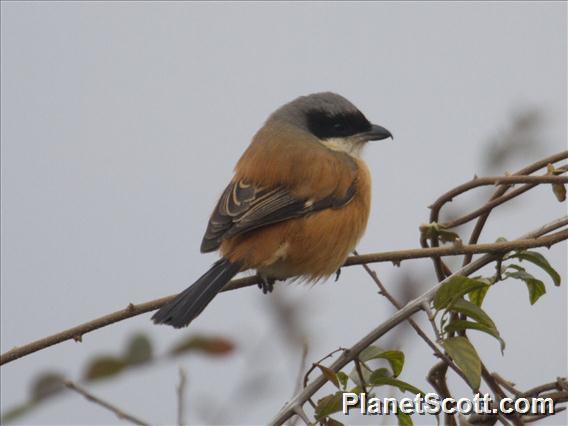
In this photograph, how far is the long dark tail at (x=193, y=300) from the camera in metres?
2.55

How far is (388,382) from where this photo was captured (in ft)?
5.49

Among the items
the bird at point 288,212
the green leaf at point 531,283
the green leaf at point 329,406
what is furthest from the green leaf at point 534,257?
the bird at point 288,212

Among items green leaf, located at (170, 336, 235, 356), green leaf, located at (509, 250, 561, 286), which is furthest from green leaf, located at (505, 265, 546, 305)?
green leaf, located at (170, 336, 235, 356)

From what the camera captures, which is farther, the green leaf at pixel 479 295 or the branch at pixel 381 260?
the green leaf at pixel 479 295

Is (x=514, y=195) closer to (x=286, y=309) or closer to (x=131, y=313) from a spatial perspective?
(x=286, y=309)

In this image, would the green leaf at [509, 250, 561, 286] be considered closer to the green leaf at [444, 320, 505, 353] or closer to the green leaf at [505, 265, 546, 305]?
the green leaf at [505, 265, 546, 305]

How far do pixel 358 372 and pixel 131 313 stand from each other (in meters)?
0.64

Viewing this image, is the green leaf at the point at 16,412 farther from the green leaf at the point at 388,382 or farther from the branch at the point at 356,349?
the green leaf at the point at 388,382

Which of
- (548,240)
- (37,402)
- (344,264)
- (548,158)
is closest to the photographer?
(37,402)

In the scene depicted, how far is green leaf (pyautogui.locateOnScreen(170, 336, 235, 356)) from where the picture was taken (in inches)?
26.7

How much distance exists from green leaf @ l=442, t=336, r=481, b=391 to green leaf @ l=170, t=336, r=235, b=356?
98 cm

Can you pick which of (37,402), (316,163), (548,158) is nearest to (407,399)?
(548,158)

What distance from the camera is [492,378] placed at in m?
1.96

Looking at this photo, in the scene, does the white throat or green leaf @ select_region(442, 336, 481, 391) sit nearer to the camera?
green leaf @ select_region(442, 336, 481, 391)
